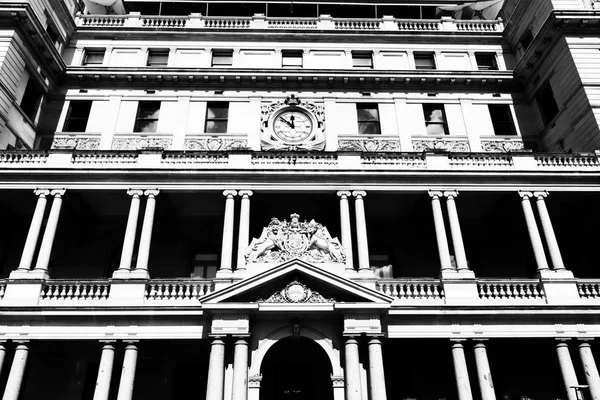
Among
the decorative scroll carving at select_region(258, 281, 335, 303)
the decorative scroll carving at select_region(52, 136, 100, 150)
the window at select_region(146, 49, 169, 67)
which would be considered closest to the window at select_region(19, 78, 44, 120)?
the decorative scroll carving at select_region(52, 136, 100, 150)

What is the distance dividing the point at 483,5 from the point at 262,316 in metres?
22.0

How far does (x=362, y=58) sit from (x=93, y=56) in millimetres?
14362

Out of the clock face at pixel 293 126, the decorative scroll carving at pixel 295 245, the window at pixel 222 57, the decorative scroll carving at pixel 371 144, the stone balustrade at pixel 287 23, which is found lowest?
the decorative scroll carving at pixel 295 245

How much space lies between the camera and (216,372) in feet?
49.3

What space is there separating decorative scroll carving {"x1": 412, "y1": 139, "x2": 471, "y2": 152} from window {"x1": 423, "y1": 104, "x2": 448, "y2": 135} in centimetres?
69

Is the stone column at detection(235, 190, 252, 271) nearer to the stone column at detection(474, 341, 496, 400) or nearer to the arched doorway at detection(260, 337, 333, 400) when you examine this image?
the arched doorway at detection(260, 337, 333, 400)

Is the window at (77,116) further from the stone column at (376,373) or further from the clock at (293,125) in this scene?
the stone column at (376,373)

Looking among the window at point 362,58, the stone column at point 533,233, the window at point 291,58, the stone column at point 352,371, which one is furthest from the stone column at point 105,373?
the window at point 362,58

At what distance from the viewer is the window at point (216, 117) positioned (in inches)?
912

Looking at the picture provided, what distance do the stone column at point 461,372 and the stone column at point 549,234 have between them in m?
4.90

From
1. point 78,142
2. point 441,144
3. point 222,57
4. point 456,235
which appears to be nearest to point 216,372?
point 456,235

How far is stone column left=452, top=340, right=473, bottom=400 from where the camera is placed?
50.5ft

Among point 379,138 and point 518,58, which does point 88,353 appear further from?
point 518,58

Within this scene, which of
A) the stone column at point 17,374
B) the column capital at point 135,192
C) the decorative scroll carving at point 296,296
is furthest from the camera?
the column capital at point 135,192
